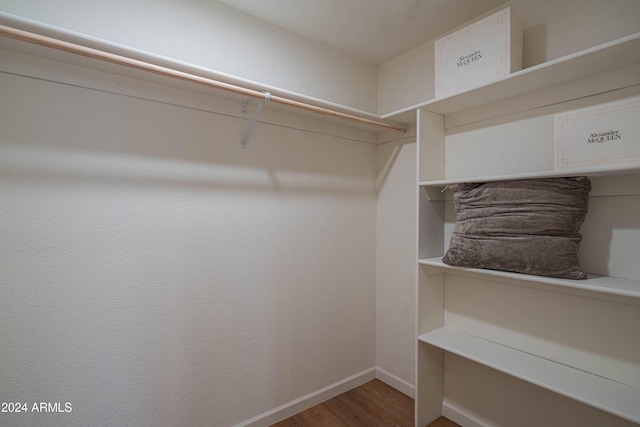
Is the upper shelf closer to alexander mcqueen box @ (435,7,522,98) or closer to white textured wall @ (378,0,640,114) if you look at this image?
alexander mcqueen box @ (435,7,522,98)

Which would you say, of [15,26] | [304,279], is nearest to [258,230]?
[304,279]

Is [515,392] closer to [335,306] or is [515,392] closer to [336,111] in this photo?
[335,306]

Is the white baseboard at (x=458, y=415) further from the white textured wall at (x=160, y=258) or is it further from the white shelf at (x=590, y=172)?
the white shelf at (x=590, y=172)

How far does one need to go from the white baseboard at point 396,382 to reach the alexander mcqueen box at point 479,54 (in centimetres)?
194

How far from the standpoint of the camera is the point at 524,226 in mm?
1291

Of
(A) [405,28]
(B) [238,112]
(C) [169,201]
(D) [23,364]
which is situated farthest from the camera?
(A) [405,28]

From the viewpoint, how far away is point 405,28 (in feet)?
6.06

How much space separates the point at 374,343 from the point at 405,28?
227 cm

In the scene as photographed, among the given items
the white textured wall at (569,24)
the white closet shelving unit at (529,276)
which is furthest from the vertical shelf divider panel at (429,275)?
the white textured wall at (569,24)

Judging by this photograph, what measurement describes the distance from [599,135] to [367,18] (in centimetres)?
133

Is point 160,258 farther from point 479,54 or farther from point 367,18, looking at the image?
point 479,54

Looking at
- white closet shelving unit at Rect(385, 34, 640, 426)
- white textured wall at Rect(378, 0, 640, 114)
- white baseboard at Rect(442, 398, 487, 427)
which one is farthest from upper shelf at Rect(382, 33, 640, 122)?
white baseboard at Rect(442, 398, 487, 427)

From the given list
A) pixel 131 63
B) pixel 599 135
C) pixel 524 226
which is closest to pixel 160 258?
pixel 131 63

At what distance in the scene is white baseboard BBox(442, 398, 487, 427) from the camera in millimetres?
1741
